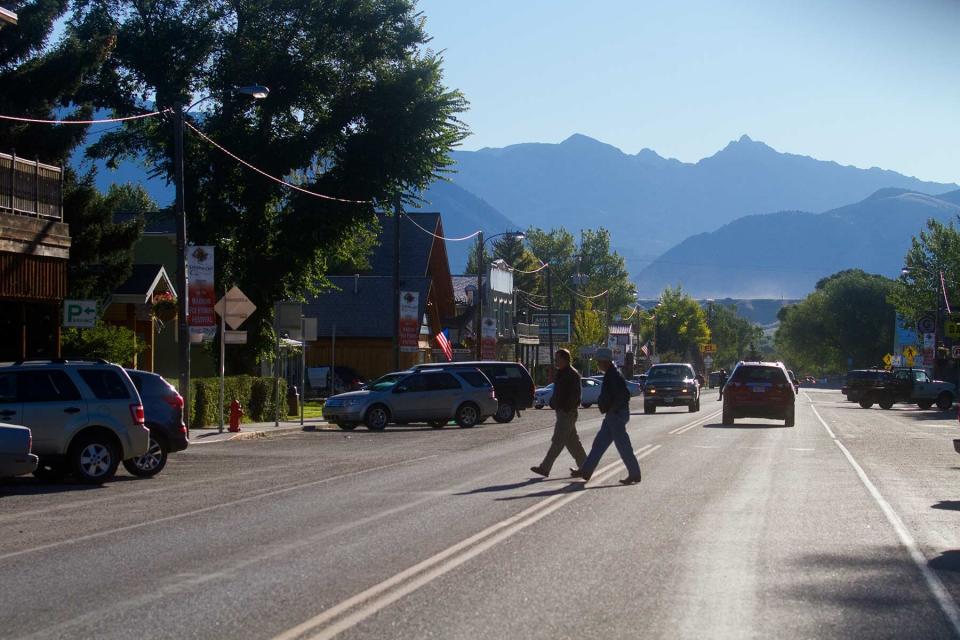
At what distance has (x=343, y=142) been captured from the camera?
46.6 meters

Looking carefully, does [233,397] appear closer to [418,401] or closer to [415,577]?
[418,401]

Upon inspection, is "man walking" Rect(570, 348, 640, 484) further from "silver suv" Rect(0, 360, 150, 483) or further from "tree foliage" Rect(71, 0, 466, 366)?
"tree foliage" Rect(71, 0, 466, 366)

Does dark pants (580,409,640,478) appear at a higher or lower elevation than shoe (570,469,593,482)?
higher

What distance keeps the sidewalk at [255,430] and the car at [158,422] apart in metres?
8.04

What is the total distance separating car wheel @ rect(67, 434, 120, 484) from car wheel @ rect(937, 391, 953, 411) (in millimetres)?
45481

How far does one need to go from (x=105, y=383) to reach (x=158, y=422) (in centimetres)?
185

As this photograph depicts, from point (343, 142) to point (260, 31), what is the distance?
484 cm

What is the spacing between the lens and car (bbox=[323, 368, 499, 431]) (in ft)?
119

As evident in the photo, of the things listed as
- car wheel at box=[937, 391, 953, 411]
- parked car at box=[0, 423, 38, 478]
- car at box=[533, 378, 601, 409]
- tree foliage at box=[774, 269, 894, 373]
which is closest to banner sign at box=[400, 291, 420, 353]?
car at box=[533, 378, 601, 409]

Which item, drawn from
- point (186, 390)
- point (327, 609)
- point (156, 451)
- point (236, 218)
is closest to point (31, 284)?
point (186, 390)

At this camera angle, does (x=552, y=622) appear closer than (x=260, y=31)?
Yes

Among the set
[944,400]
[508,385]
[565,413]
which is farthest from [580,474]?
[944,400]

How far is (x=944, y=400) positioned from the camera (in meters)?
57.1

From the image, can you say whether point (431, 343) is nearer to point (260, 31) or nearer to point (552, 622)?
point (260, 31)
